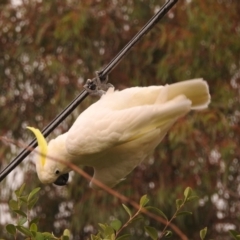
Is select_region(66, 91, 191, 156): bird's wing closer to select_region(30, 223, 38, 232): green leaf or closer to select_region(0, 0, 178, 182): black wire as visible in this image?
select_region(0, 0, 178, 182): black wire

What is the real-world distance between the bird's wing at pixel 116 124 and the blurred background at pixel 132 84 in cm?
261

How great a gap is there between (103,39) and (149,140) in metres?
3.22

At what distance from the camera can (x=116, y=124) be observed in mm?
1525

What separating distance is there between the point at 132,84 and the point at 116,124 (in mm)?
3026

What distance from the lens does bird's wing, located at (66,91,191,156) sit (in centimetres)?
149

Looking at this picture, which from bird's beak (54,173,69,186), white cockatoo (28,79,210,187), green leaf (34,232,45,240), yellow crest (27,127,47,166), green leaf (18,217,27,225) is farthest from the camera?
bird's beak (54,173,69,186)

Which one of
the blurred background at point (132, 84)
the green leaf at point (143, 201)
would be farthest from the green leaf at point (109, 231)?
the blurred background at point (132, 84)

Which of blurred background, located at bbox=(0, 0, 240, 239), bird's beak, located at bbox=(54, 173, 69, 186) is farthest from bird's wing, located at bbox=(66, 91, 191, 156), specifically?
blurred background, located at bbox=(0, 0, 240, 239)

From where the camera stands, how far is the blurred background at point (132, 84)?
431 centimetres

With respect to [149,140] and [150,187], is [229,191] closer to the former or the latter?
[150,187]

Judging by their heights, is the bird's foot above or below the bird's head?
above

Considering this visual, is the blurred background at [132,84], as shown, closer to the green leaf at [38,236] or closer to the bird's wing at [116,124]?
the bird's wing at [116,124]

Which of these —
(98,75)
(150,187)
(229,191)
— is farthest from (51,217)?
(98,75)

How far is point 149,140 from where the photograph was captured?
155cm
